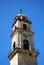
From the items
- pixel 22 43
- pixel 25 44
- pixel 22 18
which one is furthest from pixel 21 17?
pixel 22 43

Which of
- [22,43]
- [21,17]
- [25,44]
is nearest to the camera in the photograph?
[22,43]

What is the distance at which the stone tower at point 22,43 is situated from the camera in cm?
4275

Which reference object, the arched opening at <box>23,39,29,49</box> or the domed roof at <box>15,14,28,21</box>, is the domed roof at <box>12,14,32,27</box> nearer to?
the domed roof at <box>15,14,28,21</box>

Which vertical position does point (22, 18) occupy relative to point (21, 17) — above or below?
below

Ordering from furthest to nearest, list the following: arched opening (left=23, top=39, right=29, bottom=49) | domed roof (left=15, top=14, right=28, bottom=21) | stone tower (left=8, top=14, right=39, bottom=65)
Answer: domed roof (left=15, top=14, right=28, bottom=21), arched opening (left=23, top=39, right=29, bottom=49), stone tower (left=8, top=14, right=39, bottom=65)

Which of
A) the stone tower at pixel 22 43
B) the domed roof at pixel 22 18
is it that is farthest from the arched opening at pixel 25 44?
the domed roof at pixel 22 18

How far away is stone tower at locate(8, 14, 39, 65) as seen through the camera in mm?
42750

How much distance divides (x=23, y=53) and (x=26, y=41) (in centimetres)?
360

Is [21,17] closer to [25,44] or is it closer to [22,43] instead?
[25,44]

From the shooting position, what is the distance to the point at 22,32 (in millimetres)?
46438

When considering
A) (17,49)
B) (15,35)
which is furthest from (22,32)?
(17,49)

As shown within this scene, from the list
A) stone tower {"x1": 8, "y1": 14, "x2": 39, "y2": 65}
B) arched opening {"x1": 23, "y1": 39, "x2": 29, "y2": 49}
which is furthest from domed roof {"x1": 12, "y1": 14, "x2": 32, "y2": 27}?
arched opening {"x1": 23, "y1": 39, "x2": 29, "y2": 49}

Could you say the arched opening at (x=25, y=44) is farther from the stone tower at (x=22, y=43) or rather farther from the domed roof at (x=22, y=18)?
the domed roof at (x=22, y=18)

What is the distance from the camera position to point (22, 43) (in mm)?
45062
